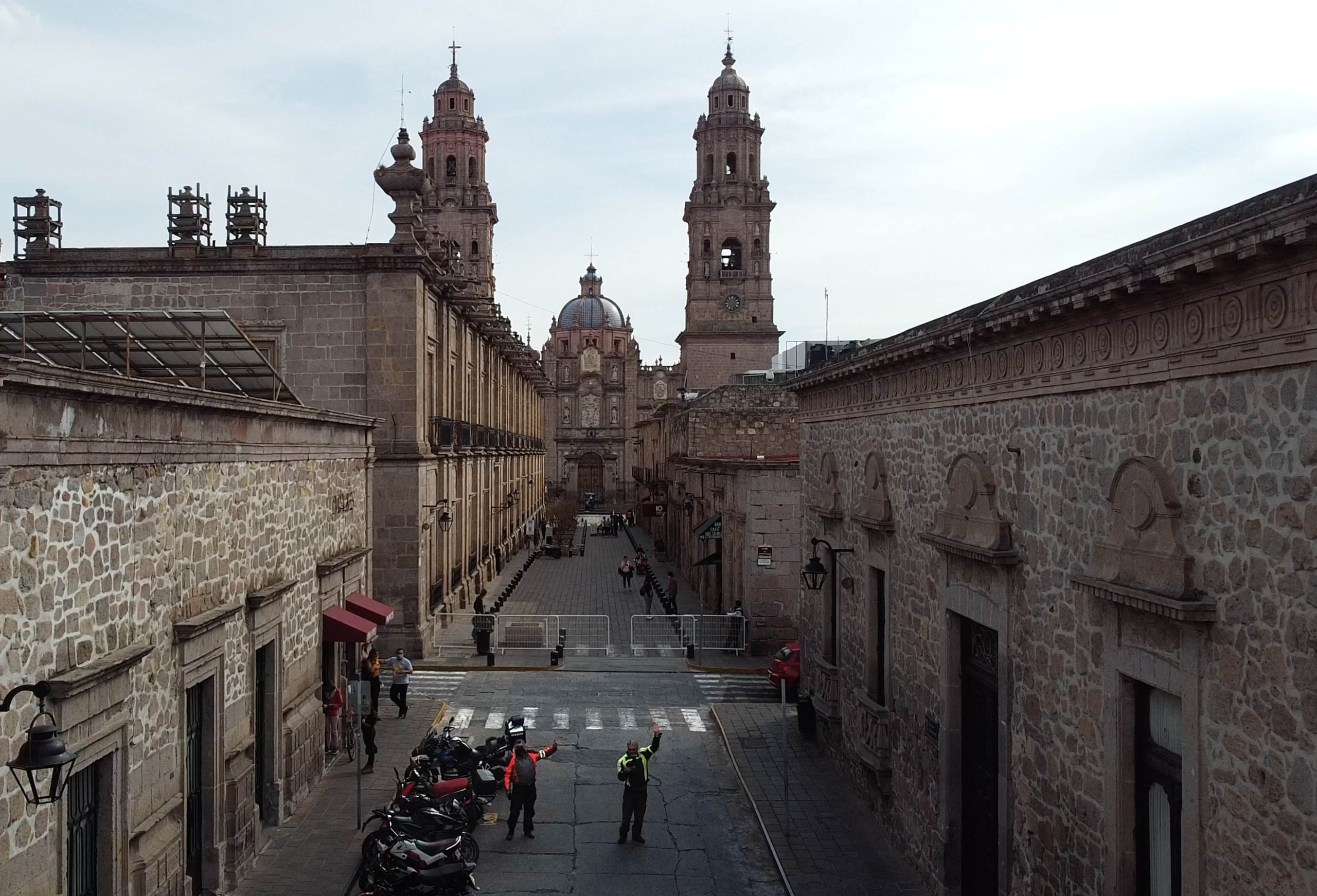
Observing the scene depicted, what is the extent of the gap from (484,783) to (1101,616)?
9.05 metres

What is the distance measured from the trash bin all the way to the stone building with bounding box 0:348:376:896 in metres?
7.69

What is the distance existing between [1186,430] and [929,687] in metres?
5.57

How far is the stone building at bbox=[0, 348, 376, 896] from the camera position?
7.16m

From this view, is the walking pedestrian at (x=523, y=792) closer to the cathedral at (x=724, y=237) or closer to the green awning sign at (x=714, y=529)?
the green awning sign at (x=714, y=529)

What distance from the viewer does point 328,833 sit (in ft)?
42.8

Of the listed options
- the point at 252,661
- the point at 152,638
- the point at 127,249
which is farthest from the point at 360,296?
the point at 152,638

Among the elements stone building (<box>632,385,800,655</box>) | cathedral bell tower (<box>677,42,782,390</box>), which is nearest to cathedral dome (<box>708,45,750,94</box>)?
cathedral bell tower (<box>677,42,782,390</box>)

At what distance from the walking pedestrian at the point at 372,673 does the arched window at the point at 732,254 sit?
49.4 meters

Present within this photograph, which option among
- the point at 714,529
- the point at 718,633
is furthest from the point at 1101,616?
the point at 714,529

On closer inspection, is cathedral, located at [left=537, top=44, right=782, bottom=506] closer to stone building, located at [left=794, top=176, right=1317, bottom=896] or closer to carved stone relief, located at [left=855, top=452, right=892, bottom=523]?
carved stone relief, located at [left=855, top=452, right=892, bottom=523]

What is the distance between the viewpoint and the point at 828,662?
Result: 16531mm

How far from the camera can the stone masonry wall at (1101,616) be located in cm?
574

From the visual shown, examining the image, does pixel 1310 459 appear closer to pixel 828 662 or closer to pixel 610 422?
pixel 828 662

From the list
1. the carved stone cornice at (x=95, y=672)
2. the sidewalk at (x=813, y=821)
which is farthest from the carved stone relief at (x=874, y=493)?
the carved stone cornice at (x=95, y=672)
